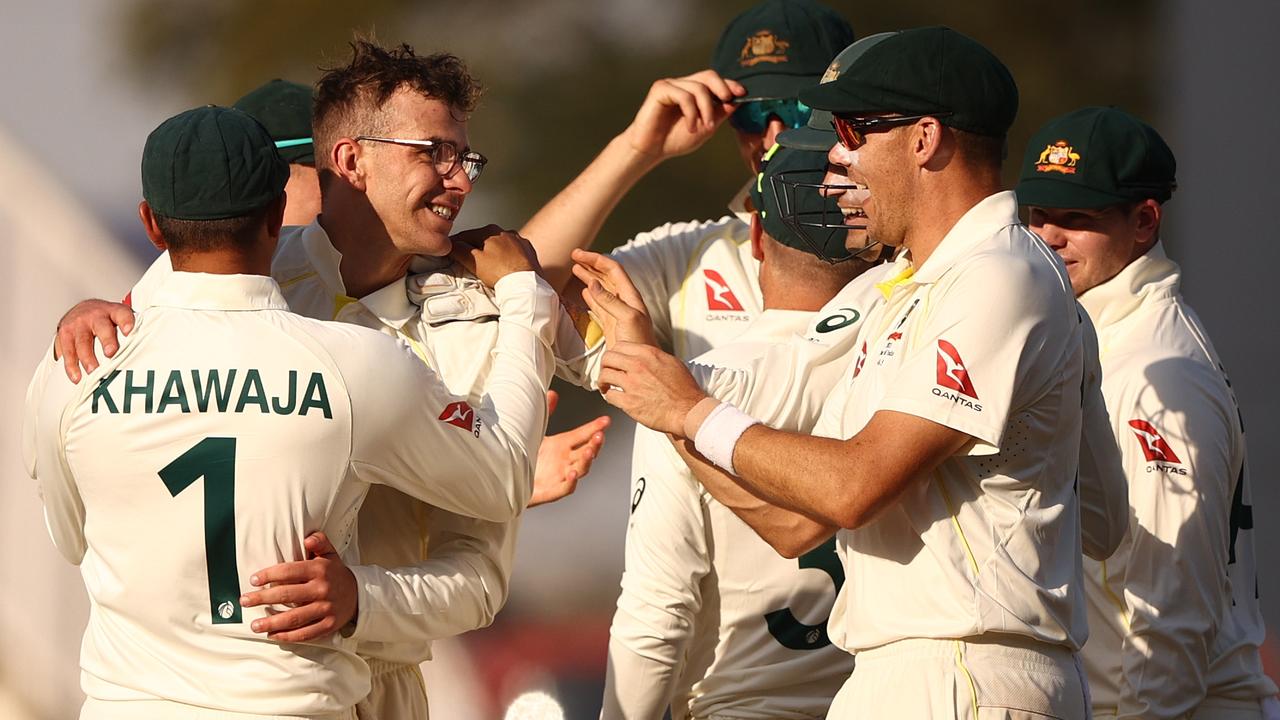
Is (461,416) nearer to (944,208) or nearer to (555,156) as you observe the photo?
(944,208)

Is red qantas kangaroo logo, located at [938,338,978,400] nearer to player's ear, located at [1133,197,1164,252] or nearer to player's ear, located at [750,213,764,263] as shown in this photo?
player's ear, located at [750,213,764,263]

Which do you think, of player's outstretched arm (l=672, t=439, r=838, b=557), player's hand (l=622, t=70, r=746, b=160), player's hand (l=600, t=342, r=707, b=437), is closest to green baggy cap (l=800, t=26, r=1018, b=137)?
player's hand (l=600, t=342, r=707, b=437)

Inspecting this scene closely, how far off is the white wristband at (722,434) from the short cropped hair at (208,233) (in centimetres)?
87

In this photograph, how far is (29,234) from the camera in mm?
7125

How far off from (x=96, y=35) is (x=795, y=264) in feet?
21.6

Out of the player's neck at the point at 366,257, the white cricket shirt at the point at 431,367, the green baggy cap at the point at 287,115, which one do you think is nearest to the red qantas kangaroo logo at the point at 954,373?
the white cricket shirt at the point at 431,367

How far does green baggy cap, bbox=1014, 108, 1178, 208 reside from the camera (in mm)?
3879

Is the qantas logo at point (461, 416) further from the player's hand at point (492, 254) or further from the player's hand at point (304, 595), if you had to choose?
the player's hand at point (492, 254)

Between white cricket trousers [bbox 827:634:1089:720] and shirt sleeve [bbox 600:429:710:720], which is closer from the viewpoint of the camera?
white cricket trousers [bbox 827:634:1089:720]

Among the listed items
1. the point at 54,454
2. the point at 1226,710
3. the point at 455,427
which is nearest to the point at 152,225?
the point at 54,454

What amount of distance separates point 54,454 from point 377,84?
1.08m

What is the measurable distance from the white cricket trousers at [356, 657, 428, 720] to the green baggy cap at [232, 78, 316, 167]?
49.2 inches

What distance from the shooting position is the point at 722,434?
271 centimetres

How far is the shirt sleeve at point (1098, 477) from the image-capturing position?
288cm
